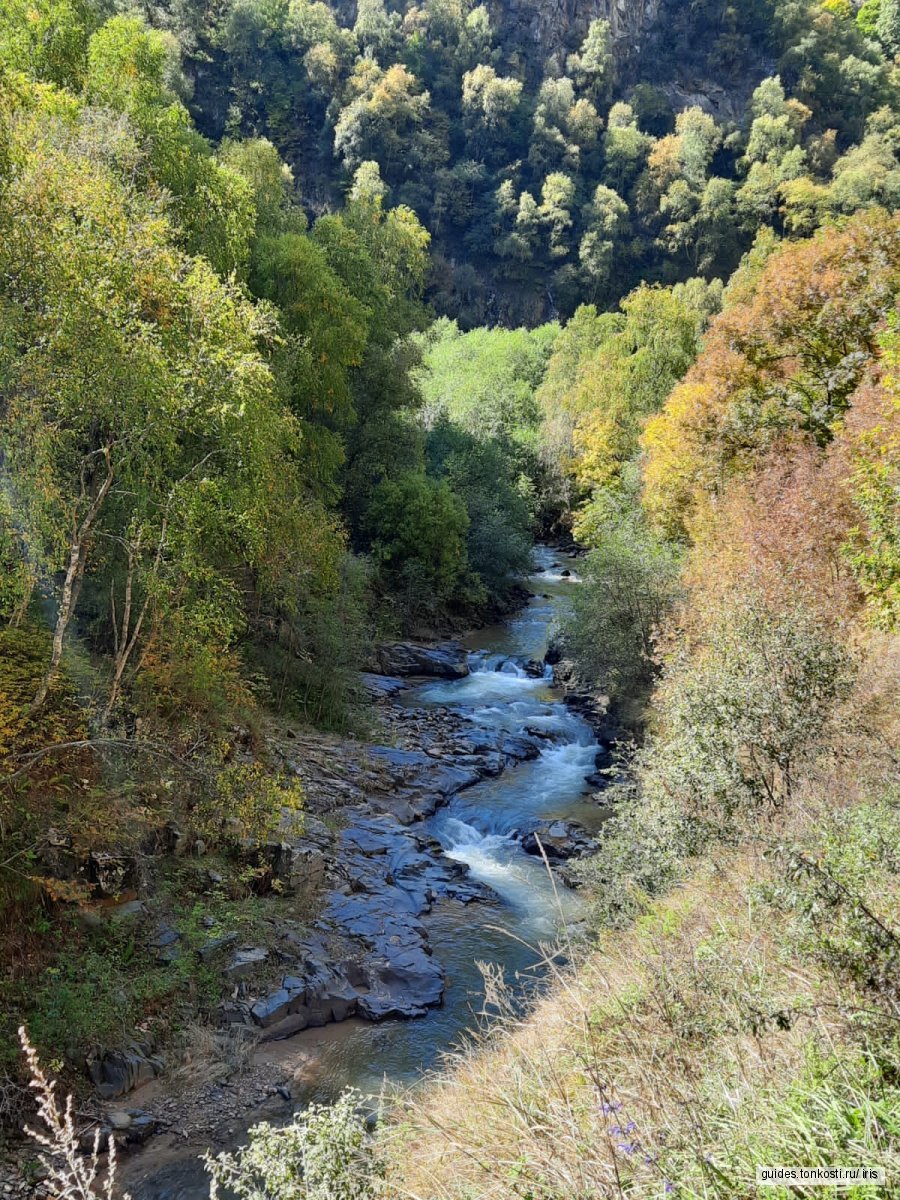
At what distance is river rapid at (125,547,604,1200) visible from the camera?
29.7 feet

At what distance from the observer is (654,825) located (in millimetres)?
9922

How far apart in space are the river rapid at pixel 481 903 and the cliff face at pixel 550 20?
84406 millimetres

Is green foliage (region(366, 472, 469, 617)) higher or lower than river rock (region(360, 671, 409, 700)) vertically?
higher

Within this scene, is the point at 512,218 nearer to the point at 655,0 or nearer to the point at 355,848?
the point at 655,0

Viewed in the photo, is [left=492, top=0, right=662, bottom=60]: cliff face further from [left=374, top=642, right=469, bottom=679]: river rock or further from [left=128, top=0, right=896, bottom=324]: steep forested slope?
[left=374, top=642, right=469, bottom=679]: river rock

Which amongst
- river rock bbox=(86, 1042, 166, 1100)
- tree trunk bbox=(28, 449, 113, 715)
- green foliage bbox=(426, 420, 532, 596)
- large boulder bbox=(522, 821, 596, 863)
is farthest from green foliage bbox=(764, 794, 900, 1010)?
green foliage bbox=(426, 420, 532, 596)

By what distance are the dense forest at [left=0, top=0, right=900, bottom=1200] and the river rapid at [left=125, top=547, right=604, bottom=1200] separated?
1460mm

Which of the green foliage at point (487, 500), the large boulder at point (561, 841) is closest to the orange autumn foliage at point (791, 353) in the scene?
the large boulder at point (561, 841)

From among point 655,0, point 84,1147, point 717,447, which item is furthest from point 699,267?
point 84,1147

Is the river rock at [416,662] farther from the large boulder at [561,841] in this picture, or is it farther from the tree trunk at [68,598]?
the tree trunk at [68,598]

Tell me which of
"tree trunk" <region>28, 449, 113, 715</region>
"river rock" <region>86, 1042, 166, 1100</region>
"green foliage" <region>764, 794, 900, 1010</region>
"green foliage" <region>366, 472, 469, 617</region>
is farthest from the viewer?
"green foliage" <region>366, 472, 469, 617</region>

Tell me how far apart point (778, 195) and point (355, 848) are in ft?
258

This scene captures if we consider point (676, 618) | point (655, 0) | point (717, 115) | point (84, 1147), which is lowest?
point (84, 1147)

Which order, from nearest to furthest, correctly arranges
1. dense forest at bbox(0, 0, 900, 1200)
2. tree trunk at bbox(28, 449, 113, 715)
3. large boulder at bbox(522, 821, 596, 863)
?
dense forest at bbox(0, 0, 900, 1200)
tree trunk at bbox(28, 449, 113, 715)
large boulder at bbox(522, 821, 596, 863)
